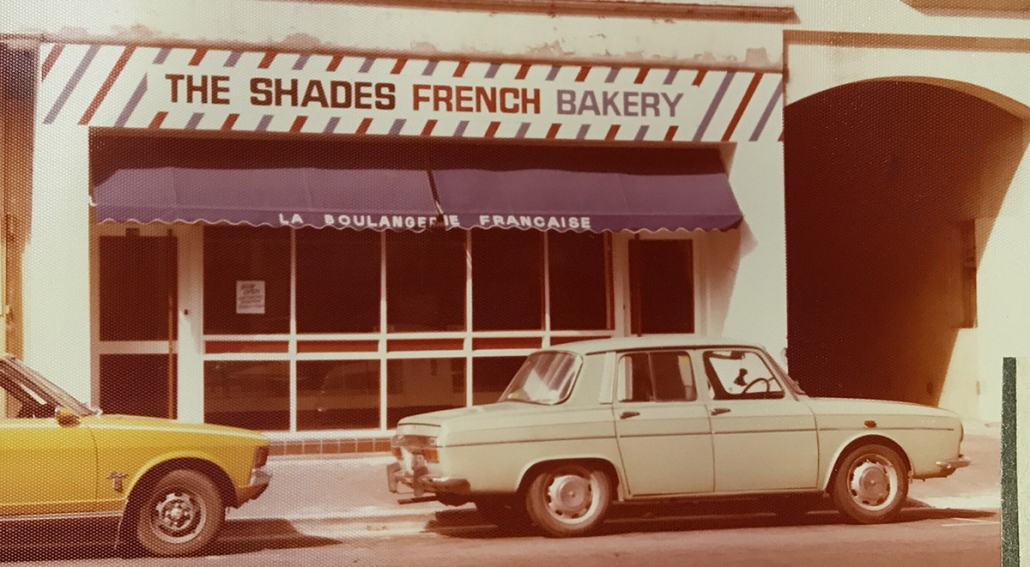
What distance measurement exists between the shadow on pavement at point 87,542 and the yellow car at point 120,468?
0.21m

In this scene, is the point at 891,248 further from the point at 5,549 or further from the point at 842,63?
the point at 5,549

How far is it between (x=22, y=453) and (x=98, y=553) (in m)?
0.94

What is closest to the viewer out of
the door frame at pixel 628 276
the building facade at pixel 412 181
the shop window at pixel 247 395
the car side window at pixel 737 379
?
the car side window at pixel 737 379

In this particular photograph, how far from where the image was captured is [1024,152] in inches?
497

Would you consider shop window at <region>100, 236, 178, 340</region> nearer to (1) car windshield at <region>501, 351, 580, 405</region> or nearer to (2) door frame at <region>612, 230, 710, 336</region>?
(1) car windshield at <region>501, 351, 580, 405</region>

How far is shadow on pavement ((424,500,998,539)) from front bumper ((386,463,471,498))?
0.52 metres

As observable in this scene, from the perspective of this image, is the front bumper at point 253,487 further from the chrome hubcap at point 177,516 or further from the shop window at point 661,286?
the shop window at point 661,286

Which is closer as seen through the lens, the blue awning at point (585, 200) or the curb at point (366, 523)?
the curb at point (366, 523)

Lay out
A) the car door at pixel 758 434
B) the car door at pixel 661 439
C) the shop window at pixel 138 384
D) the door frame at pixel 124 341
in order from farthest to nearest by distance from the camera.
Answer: the shop window at pixel 138 384 → the door frame at pixel 124 341 → the car door at pixel 758 434 → the car door at pixel 661 439

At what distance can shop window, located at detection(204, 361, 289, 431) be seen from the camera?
1198 centimetres

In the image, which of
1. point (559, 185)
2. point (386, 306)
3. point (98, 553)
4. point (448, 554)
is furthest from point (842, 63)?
point (98, 553)

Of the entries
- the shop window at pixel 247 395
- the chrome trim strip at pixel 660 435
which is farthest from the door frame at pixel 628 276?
the chrome trim strip at pixel 660 435

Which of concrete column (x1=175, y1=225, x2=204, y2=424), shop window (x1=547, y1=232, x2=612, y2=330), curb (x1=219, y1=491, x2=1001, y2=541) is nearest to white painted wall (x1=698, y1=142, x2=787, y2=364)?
shop window (x1=547, y1=232, x2=612, y2=330)

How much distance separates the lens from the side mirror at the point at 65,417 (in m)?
7.40
